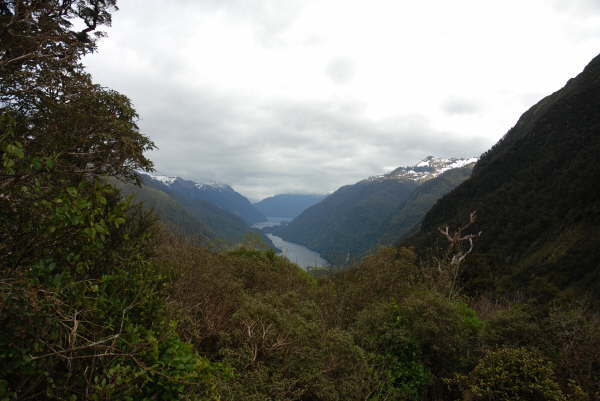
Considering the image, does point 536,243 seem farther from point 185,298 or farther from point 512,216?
point 185,298

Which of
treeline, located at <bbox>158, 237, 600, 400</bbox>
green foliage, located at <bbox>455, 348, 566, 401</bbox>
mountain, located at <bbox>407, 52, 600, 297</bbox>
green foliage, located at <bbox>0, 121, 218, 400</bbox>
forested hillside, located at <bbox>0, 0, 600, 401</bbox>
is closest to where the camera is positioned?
green foliage, located at <bbox>0, 121, 218, 400</bbox>

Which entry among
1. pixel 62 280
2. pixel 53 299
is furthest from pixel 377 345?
pixel 53 299

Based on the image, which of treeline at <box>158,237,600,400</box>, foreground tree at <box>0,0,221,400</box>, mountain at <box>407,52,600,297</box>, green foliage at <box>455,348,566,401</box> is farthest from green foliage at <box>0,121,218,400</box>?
mountain at <box>407,52,600,297</box>

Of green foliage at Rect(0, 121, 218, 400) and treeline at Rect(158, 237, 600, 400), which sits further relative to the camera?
treeline at Rect(158, 237, 600, 400)

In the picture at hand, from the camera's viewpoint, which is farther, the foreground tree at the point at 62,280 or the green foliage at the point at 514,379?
the green foliage at the point at 514,379

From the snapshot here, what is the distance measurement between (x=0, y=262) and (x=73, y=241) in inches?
24.1

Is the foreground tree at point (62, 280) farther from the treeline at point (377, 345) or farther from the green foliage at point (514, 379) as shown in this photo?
the green foliage at point (514, 379)

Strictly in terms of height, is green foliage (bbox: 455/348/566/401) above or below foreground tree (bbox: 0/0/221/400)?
below

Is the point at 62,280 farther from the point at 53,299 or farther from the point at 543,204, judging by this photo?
the point at 543,204

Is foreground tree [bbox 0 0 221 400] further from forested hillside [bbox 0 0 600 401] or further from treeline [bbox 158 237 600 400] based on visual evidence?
treeline [bbox 158 237 600 400]

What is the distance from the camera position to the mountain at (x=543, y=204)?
55.1 metres

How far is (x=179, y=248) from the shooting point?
12.7 meters

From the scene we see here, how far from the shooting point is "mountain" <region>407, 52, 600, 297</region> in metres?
55.1

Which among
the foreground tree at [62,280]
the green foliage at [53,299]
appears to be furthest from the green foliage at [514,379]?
the green foliage at [53,299]
